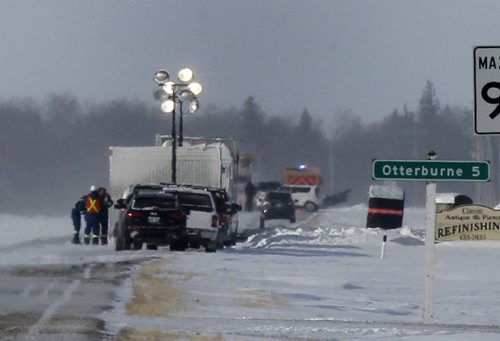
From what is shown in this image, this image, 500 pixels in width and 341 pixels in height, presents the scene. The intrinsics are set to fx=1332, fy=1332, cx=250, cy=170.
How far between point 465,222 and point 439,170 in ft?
69.3

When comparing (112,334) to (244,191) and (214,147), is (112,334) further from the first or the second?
(244,191)

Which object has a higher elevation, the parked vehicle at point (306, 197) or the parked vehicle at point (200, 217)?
the parked vehicle at point (306, 197)

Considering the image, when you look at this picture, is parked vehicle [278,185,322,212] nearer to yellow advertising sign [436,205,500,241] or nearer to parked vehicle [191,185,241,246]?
parked vehicle [191,185,241,246]

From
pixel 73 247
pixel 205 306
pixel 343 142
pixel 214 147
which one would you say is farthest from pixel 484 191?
pixel 205 306

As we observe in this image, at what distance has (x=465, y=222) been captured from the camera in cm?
3675

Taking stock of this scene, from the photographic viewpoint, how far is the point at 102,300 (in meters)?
18.1

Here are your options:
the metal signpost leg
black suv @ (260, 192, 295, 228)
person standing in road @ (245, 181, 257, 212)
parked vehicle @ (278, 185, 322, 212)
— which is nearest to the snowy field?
the metal signpost leg

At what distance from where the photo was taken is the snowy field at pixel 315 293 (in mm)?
15242

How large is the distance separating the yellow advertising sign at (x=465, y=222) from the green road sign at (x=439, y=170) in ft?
66.8

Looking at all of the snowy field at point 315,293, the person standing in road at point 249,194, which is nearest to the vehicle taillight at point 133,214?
the snowy field at point 315,293

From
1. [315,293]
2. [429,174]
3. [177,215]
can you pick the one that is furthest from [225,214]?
[429,174]

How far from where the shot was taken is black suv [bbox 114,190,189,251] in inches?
1307

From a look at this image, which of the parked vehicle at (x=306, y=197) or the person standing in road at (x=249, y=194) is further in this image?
the parked vehicle at (x=306, y=197)

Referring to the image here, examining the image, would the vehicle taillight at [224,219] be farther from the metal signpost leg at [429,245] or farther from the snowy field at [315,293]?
the metal signpost leg at [429,245]
